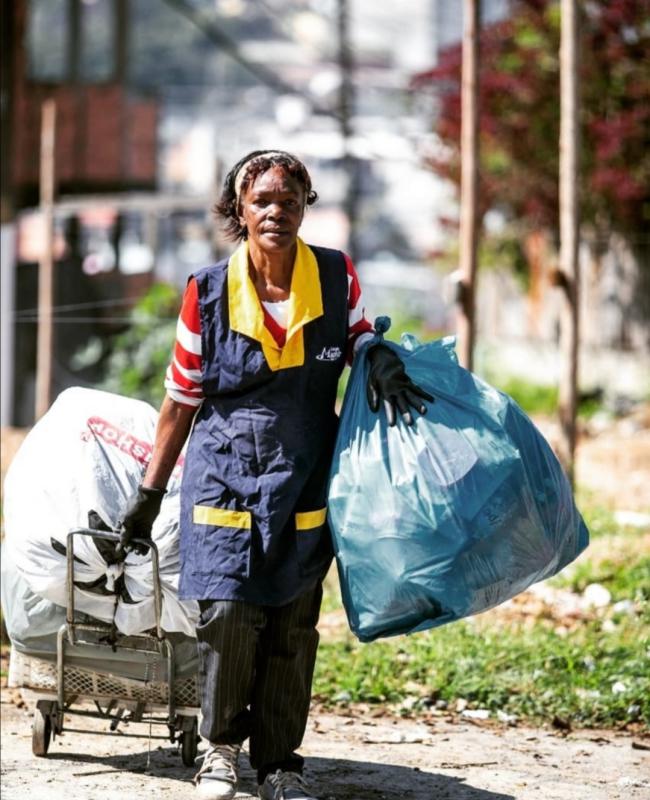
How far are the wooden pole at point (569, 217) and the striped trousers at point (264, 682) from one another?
184 inches

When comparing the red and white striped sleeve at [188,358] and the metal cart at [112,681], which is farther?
the metal cart at [112,681]

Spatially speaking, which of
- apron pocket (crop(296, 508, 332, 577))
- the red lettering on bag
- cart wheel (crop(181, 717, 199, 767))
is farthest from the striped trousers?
the red lettering on bag

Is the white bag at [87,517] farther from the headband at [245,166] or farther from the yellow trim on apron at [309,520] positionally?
the headband at [245,166]

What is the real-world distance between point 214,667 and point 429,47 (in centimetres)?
5231

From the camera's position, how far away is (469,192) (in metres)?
9.09

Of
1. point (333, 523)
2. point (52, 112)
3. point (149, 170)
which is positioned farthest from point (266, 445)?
point (149, 170)

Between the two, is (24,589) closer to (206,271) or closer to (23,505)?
(23,505)

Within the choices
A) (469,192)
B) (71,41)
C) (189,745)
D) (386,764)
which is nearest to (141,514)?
(189,745)

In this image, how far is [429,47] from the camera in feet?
180

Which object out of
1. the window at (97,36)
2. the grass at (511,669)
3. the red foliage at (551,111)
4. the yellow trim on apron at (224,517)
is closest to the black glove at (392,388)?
the yellow trim on apron at (224,517)

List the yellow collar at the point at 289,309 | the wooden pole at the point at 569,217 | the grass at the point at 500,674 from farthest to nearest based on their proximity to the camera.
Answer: the wooden pole at the point at 569,217 < the grass at the point at 500,674 < the yellow collar at the point at 289,309

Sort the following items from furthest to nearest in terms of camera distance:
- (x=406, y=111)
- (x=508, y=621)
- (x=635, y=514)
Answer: (x=406, y=111)
(x=635, y=514)
(x=508, y=621)

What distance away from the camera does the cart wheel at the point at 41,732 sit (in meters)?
5.02

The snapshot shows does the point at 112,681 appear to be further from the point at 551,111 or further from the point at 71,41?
the point at 71,41
